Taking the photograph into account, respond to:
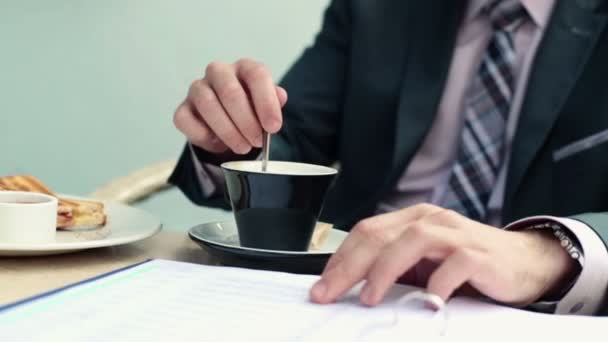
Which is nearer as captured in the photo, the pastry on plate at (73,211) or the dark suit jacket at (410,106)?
the pastry on plate at (73,211)

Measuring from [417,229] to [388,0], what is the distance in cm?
67

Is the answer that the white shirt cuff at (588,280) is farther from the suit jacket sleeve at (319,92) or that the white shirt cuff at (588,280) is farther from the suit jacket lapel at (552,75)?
the suit jacket sleeve at (319,92)

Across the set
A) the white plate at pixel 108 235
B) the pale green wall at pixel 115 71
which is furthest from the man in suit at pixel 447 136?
the pale green wall at pixel 115 71

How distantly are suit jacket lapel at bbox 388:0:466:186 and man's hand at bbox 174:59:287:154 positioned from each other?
31 centimetres

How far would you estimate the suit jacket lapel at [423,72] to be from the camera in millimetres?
985

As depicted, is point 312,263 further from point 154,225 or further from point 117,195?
point 117,195

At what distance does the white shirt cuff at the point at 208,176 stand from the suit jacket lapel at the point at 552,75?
1.18 ft

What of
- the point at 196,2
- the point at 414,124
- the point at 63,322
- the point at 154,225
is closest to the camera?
the point at 63,322

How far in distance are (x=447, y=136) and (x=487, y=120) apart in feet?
0.24

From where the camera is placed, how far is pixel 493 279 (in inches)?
18.8

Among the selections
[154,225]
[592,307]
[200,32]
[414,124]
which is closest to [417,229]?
[592,307]

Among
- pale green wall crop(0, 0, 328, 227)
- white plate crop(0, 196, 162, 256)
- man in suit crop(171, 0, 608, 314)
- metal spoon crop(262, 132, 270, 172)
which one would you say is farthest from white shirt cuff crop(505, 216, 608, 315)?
pale green wall crop(0, 0, 328, 227)

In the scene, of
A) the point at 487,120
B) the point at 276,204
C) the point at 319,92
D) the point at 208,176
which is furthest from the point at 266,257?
the point at 319,92

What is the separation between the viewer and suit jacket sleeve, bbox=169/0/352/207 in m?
1.15
